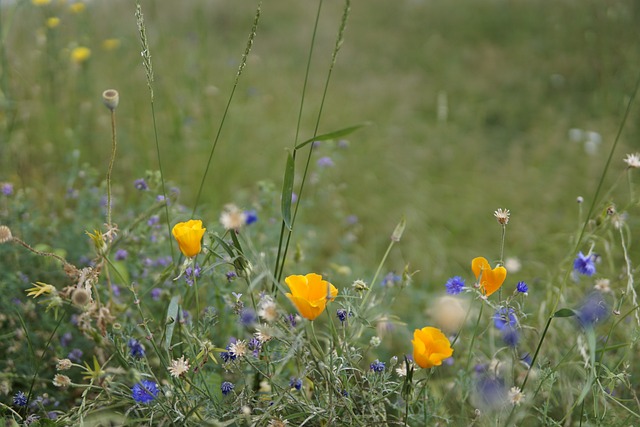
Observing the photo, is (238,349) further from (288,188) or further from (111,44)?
(111,44)

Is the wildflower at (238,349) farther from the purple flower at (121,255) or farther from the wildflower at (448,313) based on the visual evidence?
the purple flower at (121,255)

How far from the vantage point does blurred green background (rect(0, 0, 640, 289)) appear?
8.52ft

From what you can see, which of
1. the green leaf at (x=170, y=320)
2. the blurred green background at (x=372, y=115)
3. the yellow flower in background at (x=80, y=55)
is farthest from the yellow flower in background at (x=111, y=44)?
the green leaf at (x=170, y=320)

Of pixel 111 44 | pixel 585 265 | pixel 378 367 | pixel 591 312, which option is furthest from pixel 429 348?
pixel 111 44

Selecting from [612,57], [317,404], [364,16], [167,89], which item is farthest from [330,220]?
[364,16]

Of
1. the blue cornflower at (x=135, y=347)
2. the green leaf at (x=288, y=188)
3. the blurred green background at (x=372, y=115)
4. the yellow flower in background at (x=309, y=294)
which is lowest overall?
the blurred green background at (x=372, y=115)

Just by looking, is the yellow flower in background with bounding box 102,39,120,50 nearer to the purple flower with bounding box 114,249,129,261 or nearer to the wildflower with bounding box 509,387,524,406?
the purple flower with bounding box 114,249,129,261

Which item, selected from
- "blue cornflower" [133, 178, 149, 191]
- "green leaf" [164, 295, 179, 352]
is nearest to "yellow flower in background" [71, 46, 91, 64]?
"blue cornflower" [133, 178, 149, 191]

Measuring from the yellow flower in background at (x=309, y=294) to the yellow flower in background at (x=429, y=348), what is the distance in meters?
0.15

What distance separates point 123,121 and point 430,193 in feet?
4.99

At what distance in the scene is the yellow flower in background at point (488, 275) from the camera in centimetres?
107

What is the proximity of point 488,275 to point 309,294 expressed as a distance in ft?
1.03

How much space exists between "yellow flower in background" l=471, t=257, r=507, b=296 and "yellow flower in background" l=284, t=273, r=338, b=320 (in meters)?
0.27

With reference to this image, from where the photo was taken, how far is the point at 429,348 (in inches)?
38.6
